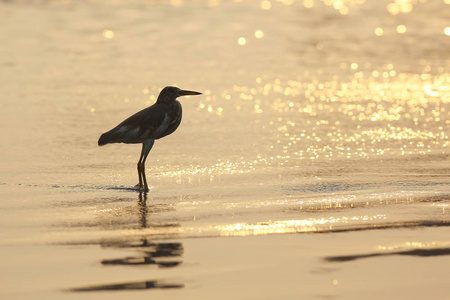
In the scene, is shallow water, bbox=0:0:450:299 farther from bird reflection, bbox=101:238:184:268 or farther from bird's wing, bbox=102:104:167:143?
bird's wing, bbox=102:104:167:143

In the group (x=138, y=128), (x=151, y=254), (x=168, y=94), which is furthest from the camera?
(x=168, y=94)

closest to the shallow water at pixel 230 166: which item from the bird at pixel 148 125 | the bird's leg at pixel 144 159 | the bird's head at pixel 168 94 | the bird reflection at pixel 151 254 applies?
the bird reflection at pixel 151 254

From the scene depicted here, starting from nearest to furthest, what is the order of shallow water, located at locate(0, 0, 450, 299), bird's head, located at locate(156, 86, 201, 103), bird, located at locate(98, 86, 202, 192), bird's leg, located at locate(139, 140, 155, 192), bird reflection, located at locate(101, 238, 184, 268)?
shallow water, located at locate(0, 0, 450, 299), bird reflection, located at locate(101, 238, 184, 268), bird's leg, located at locate(139, 140, 155, 192), bird, located at locate(98, 86, 202, 192), bird's head, located at locate(156, 86, 201, 103)

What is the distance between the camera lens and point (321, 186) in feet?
31.8

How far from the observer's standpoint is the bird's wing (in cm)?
1029

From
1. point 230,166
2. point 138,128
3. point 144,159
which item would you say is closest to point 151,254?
point 144,159

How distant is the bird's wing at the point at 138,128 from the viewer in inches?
405

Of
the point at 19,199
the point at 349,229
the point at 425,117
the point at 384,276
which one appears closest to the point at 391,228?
the point at 349,229

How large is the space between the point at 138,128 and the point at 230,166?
1.11 m

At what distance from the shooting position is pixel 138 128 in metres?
10.3

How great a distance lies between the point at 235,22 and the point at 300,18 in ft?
7.25

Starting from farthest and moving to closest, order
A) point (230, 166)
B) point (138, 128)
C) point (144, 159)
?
1. point (230, 166)
2. point (138, 128)
3. point (144, 159)

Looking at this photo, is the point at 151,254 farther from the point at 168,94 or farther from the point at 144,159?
the point at 168,94

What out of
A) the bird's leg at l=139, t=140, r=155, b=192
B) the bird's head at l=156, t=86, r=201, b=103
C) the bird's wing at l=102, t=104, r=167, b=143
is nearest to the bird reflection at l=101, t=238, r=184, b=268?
the bird's leg at l=139, t=140, r=155, b=192
